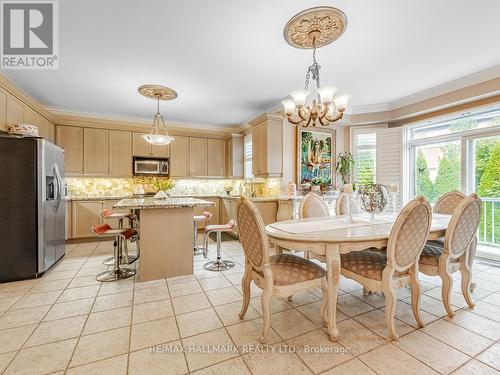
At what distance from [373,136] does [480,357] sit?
4228 mm

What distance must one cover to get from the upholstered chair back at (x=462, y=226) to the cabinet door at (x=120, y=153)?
5.61 m

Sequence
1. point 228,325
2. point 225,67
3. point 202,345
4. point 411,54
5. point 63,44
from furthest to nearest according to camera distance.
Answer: point 225,67 < point 411,54 < point 63,44 < point 228,325 < point 202,345

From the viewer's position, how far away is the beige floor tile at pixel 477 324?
6.13 ft

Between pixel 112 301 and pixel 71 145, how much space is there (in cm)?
398

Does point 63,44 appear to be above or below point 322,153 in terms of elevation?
above

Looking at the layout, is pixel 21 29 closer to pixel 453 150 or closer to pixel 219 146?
pixel 219 146

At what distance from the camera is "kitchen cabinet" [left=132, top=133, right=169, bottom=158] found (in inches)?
216

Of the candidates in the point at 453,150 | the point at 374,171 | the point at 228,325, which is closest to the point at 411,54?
the point at 453,150

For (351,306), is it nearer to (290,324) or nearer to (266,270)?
(290,324)

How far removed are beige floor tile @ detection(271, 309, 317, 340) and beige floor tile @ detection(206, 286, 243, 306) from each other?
50 cm

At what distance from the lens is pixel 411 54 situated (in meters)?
2.91

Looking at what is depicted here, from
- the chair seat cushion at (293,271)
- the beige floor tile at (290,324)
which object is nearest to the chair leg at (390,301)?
the chair seat cushion at (293,271)

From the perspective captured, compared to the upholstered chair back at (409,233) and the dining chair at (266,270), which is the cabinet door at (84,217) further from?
the upholstered chair back at (409,233)

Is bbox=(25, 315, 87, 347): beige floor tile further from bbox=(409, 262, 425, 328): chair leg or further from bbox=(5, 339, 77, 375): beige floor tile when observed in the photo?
bbox=(409, 262, 425, 328): chair leg
